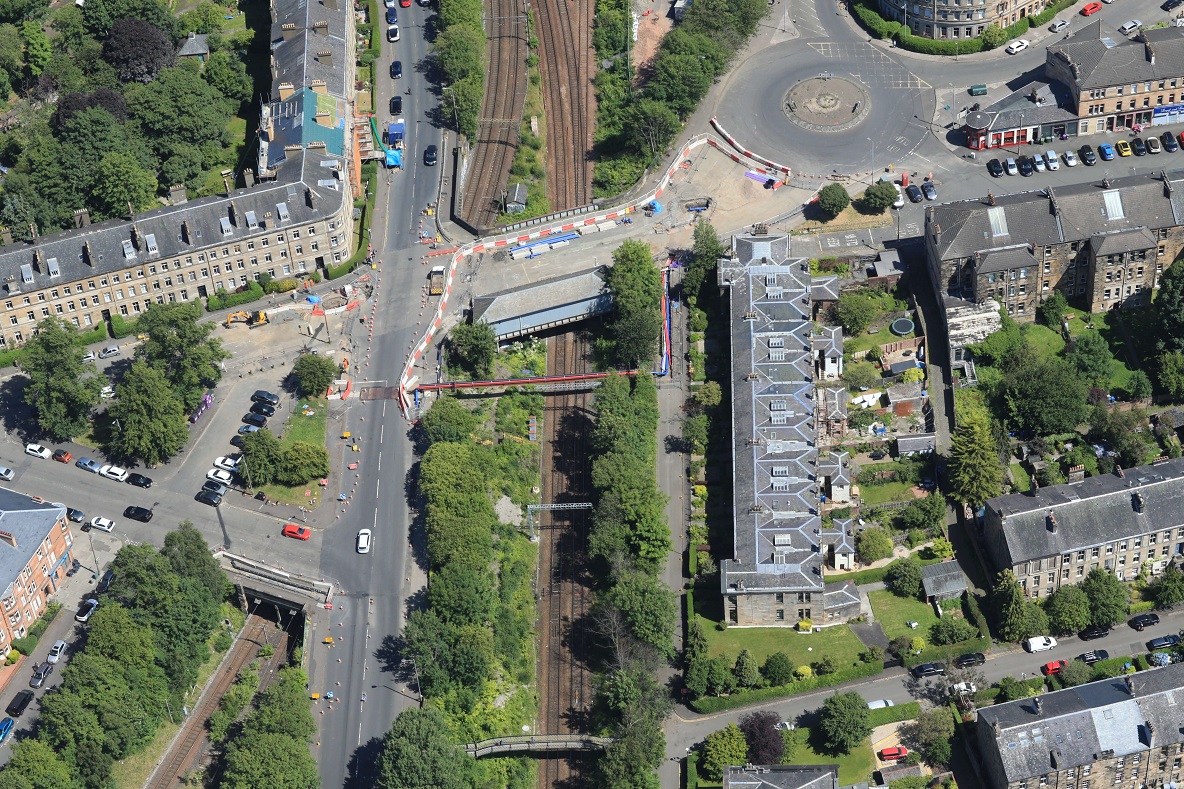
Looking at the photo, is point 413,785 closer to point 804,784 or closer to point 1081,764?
point 804,784

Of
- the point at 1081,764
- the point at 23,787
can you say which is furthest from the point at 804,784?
the point at 23,787

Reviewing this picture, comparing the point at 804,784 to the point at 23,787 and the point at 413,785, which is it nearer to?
the point at 413,785

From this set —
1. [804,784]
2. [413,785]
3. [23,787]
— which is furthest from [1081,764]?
[23,787]

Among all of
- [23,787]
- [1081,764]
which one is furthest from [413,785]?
[1081,764]

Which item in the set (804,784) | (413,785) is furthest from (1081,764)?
(413,785)

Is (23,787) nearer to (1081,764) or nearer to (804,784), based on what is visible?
(804,784)
